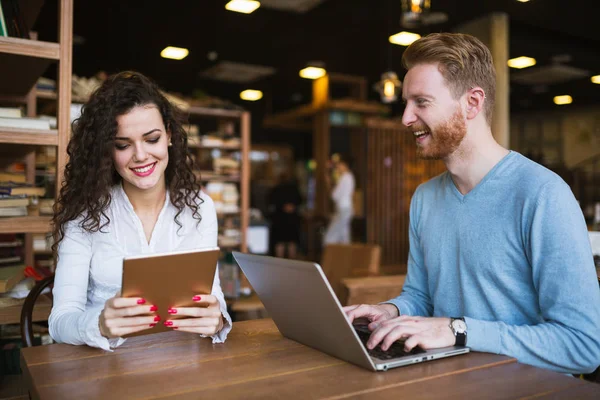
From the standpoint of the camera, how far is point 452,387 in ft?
3.24

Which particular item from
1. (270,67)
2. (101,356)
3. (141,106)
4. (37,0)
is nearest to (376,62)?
(270,67)

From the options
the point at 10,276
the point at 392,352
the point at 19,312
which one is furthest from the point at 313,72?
the point at 392,352

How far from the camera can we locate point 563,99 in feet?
40.3

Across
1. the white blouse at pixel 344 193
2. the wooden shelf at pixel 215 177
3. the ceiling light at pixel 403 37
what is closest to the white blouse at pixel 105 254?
the wooden shelf at pixel 215 177

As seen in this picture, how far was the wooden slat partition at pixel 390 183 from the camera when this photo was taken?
822 cm

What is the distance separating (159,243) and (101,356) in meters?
0.61

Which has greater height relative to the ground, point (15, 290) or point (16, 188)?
point (16, 188)

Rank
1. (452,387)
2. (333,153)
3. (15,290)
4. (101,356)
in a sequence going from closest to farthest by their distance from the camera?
(452,387) → (101,356) → (15,290) → (333,153)

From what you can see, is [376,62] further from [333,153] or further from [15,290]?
[15,290]

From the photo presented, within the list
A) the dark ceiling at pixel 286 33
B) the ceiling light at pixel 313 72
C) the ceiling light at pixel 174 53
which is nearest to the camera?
the dark ceiling at pixel 286 33

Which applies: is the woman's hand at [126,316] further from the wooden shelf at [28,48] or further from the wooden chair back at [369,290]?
the wooden chair back at [369,290]

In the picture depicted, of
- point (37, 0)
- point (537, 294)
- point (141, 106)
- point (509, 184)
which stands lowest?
point (537, 294)

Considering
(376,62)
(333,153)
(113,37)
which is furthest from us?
(333,153)

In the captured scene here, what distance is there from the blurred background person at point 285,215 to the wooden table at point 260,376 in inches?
299
